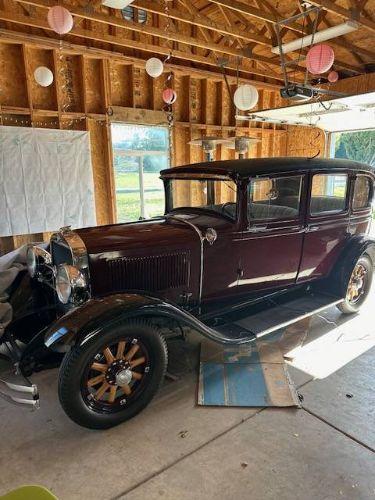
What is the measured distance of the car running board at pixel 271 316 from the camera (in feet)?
9.07

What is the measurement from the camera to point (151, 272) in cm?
255

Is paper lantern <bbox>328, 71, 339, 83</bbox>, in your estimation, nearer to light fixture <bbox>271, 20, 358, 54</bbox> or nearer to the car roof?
light fixture <bbox>271, 20, 358, 54</bbox>

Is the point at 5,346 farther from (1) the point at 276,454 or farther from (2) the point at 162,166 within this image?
(2) the point at 162,166

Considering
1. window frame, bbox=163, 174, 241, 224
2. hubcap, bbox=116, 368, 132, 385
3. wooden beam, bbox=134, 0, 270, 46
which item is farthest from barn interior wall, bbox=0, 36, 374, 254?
hubcap, bbox=116, 368, 132, 385

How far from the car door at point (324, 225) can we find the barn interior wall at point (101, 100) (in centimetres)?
438

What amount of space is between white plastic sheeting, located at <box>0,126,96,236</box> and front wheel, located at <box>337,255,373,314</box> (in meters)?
4.58

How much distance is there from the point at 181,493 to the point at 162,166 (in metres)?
6.64

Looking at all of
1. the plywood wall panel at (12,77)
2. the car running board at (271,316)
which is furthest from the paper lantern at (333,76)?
the plywood wall panel at (12,77)

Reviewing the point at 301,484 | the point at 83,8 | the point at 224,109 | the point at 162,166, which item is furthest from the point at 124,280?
the point at 224,109

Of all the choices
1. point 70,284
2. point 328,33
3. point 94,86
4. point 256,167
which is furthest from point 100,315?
point 94,86

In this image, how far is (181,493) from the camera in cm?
175

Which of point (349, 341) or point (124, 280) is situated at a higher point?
point (124, 280)

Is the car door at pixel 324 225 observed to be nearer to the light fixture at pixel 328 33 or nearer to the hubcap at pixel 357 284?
the hubcap at pixel 357 284

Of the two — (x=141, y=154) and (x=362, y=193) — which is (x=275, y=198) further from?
(x=141, y=154)
